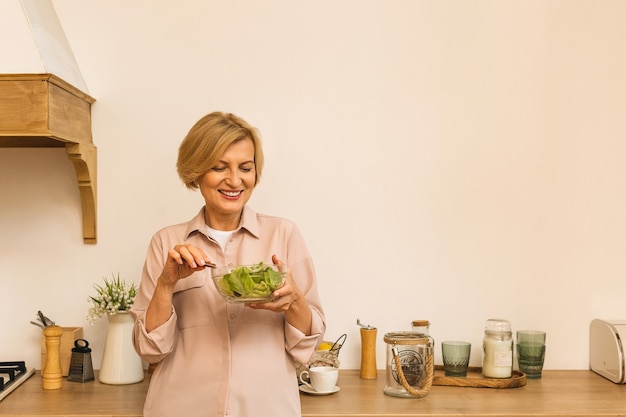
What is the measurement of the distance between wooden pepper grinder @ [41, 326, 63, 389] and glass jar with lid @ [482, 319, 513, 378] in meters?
1.30

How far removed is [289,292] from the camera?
5.39 ft

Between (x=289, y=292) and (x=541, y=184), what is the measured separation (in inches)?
47.5

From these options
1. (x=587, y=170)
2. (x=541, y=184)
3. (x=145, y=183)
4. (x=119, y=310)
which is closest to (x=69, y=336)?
(x=119, y=310)

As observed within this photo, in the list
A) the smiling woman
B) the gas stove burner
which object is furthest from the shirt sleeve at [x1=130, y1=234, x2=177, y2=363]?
the gas stove burner

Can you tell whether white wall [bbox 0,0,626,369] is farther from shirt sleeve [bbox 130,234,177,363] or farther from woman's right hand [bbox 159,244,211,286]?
woman's right hand [bbox 159,244,211,286]

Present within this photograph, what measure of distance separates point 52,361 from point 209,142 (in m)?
0.92

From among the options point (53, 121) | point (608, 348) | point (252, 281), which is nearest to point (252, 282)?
point (252, 281)

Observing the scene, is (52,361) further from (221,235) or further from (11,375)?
(221,235)

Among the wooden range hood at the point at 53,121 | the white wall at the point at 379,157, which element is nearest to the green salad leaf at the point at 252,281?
the wooden range hood at the point at 53,121

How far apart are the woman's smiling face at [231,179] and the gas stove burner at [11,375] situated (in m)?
0.84

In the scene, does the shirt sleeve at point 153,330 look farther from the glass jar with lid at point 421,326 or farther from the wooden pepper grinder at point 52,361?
the glass jar with lid at point 421,326

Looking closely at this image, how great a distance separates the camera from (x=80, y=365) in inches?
88.8

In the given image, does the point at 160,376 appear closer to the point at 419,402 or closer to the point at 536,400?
the point at 419,402

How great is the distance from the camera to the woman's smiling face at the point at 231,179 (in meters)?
1.78
